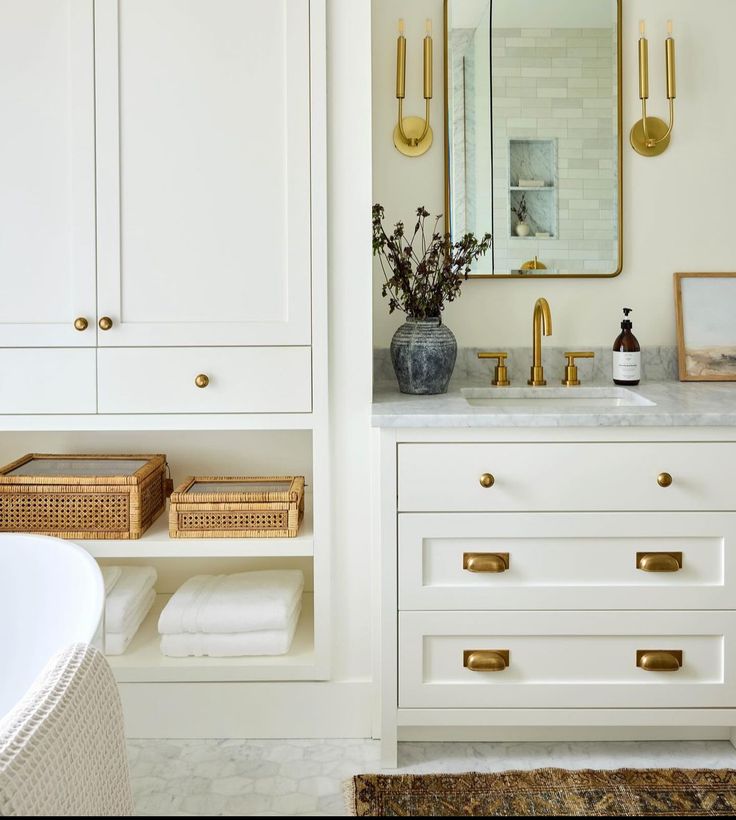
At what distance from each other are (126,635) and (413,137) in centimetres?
156

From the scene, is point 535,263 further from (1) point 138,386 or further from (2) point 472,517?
(1) point 138,386

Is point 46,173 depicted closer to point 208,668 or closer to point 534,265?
point 208,668

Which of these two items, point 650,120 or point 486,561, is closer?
point 486,561

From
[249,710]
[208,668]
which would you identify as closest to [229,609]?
[208,668]

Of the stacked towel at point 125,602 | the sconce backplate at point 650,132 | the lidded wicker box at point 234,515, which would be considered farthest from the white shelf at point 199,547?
the sconce backplate at point 650,132

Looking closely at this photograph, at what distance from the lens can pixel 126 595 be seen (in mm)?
2168

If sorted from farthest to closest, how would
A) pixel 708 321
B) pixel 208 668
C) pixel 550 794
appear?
pixel 708 321 < pixel 208 668 < pixel 550 794

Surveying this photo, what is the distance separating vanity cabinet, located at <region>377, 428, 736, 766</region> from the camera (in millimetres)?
1949

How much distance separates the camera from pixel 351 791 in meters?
1.92

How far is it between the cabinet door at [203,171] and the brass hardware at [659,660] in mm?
1077

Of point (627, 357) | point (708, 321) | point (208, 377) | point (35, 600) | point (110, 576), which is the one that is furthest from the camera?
point (708, 321)

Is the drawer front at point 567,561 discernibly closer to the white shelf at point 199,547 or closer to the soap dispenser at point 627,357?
the white shelf at point 199,547

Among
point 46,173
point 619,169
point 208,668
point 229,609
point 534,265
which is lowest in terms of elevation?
point 208,668

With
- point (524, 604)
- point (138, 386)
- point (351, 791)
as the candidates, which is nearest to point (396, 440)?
point (524, 604)
